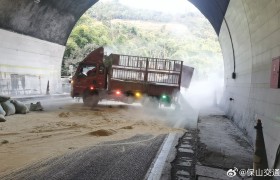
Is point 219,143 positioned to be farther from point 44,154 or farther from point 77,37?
point 77,37

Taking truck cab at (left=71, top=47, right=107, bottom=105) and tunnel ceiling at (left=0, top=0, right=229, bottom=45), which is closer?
tunnel ceiling at (left=0, top=0, right=229, bottom=45)

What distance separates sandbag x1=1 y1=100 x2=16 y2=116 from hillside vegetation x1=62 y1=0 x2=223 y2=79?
839cm

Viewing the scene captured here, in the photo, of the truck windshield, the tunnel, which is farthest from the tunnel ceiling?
the truck windshield

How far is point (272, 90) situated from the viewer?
6105 millimetres

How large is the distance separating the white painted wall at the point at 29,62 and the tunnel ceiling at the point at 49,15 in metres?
0.53

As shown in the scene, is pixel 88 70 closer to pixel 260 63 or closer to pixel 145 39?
pixel 260 63

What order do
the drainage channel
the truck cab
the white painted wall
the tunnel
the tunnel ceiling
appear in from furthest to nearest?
the white painted wall, the truck cab, the tunnel ceiling, the tunnel, the drainage channel

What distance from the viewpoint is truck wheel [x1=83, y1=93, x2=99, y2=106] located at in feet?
57.1

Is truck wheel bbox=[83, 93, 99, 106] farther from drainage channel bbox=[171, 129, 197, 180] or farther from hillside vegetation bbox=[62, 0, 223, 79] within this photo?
drainage channel bbox=[171, 129, 197, 180]

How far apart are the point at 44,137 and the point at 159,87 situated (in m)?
9.51

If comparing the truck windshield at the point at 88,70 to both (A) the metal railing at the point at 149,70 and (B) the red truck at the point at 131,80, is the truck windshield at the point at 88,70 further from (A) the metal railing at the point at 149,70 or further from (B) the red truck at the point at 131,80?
(A) the metal railing at the point at 149,70

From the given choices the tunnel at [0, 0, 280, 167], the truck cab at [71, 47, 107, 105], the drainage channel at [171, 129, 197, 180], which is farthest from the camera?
the truck cab at [71, 47, 107, 105]

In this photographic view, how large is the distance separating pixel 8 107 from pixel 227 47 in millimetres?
10668

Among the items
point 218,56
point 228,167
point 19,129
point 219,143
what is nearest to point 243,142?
point 219,143
